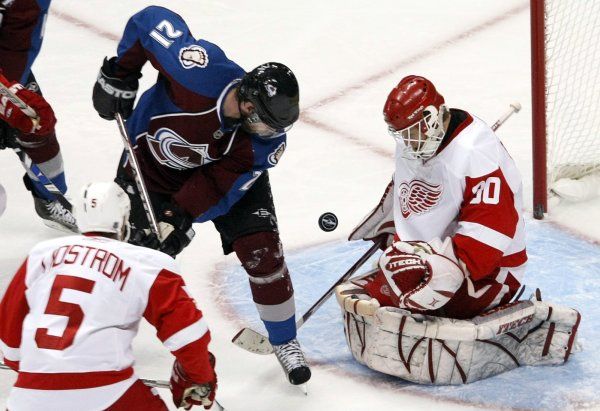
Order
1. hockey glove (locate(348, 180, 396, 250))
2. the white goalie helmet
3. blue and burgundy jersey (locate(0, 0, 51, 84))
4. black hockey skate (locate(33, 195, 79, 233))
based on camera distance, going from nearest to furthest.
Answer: the white goalie helmet < hockey glove (locate(348, 180, 396, 250)) < blue and burgundy jersey (locate(0, 0, 51, 84)) < black hockey skate (locate(33, 195, 79, 233))

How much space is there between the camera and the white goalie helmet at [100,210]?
285cm

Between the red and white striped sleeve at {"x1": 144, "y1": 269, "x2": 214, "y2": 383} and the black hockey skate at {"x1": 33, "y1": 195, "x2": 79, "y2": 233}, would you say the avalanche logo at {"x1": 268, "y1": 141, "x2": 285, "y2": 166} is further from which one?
the black hockey skate at {"x1": 33, "y1": 195, "x2": 79, "y2": 233}

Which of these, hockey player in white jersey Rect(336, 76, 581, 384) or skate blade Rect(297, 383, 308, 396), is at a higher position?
hockey player in white jersey Rect(336, 76, 581, 384)

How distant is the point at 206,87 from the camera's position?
363 centimetres

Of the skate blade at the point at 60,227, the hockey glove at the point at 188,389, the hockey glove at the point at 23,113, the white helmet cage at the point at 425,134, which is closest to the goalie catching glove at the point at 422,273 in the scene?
the white helmet cage at the point at 425,134

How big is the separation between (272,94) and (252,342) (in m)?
0.77

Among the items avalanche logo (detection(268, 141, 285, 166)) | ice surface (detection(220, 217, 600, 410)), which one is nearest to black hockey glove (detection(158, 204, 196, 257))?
avalanche logo (detection(268, 141, 285, 166))

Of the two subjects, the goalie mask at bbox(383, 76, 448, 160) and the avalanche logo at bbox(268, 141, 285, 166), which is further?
the avalanche logo at bbox(268, 141, 285, 166)

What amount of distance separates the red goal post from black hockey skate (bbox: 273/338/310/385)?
4.46 feet

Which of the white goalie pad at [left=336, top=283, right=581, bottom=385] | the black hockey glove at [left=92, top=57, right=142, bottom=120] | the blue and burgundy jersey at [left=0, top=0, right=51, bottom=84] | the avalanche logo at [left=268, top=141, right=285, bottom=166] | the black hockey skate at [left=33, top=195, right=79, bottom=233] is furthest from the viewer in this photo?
the black hockey skate at [left=33, top=195, right=79, bottom=233]

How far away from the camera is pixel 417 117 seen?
3.47 metres

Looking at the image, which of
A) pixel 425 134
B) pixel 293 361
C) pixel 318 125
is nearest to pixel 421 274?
pixel 425 134

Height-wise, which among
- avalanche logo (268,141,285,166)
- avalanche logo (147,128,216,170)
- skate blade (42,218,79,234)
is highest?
avalanche logo (268,141,285,166)

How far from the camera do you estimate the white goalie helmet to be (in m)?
2.85
